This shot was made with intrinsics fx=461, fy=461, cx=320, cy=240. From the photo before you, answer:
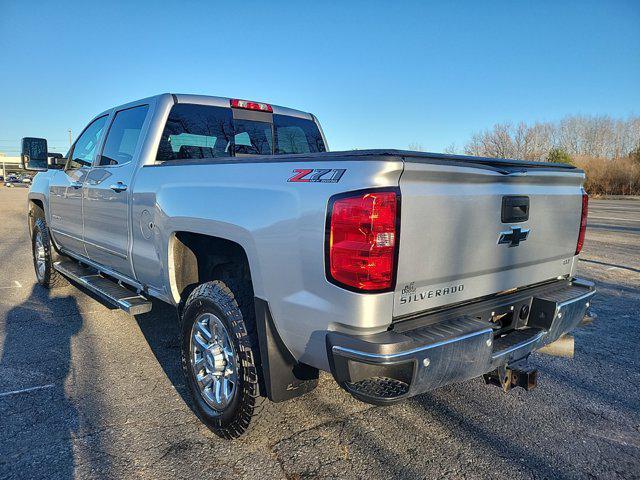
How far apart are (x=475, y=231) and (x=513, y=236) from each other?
353 mm

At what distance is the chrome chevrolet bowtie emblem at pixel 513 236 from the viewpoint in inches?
101

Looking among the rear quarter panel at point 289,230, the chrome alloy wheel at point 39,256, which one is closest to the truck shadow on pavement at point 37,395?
the chrome alloy wheel at point 39,256

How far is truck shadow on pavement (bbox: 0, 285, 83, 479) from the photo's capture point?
2.51 metres

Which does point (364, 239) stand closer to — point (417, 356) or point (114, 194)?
point (417, 356)

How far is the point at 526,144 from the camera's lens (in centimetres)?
5453

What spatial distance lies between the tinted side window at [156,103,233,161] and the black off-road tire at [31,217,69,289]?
310 centimetres

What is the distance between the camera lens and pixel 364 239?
2.01 m

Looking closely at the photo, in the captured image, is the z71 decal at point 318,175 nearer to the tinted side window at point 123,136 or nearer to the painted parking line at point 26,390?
the tinted side window at point 123,136

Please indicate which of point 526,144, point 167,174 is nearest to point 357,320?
point 167,174

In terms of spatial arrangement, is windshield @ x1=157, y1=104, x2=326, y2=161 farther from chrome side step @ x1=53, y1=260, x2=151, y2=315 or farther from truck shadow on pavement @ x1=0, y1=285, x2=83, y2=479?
truck shadow on pavement @ x1=0, y1=285, x2=83, y2=479

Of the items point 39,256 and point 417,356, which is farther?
point 39,256

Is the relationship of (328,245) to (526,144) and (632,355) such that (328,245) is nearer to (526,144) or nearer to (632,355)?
(632,355)

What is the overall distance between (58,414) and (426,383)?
2.42 metres

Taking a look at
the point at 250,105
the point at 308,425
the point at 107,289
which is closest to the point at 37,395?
the point at 107,289
